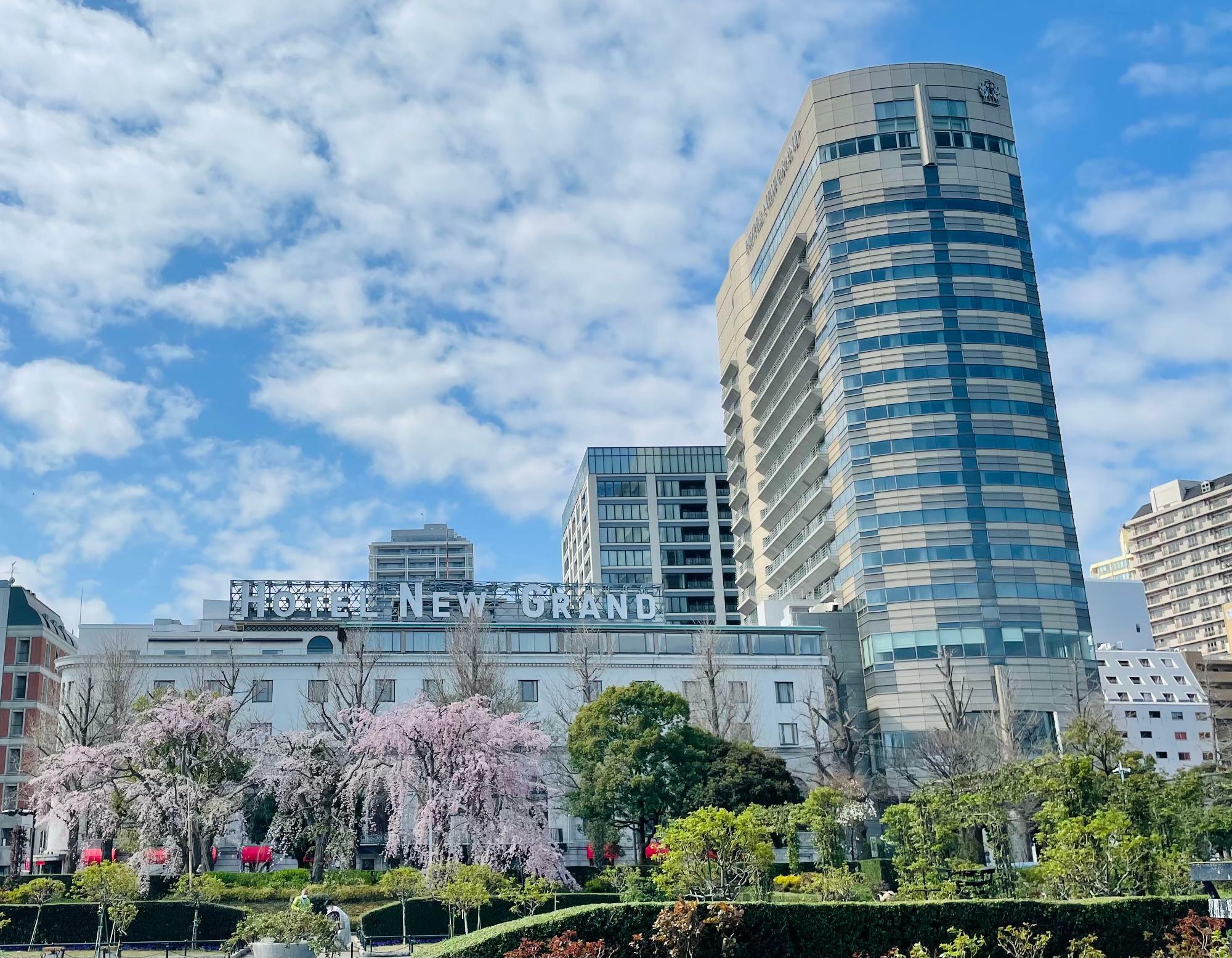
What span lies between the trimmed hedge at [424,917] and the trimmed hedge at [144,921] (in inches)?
196

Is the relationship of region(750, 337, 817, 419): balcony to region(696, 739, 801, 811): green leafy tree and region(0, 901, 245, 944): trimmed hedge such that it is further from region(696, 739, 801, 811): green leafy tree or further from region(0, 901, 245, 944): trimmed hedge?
region(0, 901, 245, 944): trimmed hedge

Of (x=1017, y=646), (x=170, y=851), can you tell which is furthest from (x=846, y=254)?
(x=170, y=851)

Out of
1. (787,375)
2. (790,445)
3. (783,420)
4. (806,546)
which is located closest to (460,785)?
(806,546)

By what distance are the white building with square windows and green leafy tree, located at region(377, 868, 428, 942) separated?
8265 centimetres

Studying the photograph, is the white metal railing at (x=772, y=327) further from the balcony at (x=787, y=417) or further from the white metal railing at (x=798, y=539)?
the white metal railing at (x=798, y=539)

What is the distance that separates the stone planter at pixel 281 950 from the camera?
107ft

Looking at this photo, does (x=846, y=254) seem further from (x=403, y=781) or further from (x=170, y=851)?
(x=170, y=851)

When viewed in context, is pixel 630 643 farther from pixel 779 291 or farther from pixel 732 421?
pixel 732 421

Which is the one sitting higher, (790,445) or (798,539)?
(790,445)

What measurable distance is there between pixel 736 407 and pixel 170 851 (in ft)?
253

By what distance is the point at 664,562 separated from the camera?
137500 millimetres

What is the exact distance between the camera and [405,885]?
43.0 metres

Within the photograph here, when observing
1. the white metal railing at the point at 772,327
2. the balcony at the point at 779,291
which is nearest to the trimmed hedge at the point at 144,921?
the white metal railing at the point at 772,327

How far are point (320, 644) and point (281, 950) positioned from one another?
157 feet
